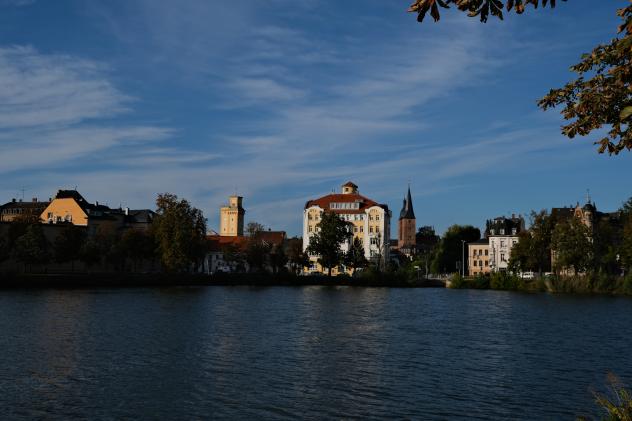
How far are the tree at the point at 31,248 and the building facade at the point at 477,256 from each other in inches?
4525

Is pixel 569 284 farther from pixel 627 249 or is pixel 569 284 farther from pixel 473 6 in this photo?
pixel 473 6

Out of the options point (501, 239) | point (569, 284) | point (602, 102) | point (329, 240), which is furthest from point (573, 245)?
point (602, 102)

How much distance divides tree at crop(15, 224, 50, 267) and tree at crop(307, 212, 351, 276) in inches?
2129

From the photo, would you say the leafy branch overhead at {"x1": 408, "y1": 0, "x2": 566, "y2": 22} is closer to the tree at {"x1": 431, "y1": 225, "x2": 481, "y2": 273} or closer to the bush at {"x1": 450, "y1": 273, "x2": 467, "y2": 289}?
the bush at {"x1": 450, "y1": 273, "x2": 467, "y2": 289}

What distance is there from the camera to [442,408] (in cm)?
2425

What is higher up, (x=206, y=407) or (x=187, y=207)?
(x=187, y=207)

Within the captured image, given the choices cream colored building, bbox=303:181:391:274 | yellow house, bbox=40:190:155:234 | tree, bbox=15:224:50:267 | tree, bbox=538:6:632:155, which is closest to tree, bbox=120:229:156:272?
tree, bbox=15:224:50:267

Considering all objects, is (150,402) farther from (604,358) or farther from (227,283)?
(227,283)

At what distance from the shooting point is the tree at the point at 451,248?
182 meters

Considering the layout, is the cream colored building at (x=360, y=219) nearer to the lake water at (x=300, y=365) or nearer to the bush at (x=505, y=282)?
the bush at (x=505, y=282)

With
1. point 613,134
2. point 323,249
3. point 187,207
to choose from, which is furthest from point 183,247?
point 613,134

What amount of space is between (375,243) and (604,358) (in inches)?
5487

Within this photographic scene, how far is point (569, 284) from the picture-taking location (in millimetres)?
106562

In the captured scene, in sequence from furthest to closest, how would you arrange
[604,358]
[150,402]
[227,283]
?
1. [227,283]
2. [604,358]
3. [150,402]
